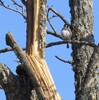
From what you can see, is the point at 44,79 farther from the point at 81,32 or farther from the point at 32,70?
the point at 81,32

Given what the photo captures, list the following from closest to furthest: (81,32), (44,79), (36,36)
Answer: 1. (44,79)
2. (36,36)
3. (81,32)

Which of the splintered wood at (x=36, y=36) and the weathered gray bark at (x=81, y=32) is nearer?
the splintered wood at (x=36, y=36)

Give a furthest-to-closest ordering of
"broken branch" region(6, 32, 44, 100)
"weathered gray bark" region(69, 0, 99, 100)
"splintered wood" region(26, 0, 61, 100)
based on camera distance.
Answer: "weathered gray bark" region(69, 0, 99, 100)
"splintered wood" region(26, 0, 61, 100)
"broken branch" region(6, 32, 44, 100)

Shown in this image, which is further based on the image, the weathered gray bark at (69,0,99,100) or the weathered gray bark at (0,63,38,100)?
the weathered gray bark at (69,0,99,100)

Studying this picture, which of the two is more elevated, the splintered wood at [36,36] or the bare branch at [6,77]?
the splintered wood at [36,36]

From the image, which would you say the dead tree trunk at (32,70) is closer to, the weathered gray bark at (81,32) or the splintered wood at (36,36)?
the splintered wood at (36,36)

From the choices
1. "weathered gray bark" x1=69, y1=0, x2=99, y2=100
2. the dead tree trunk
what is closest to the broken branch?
the dead tree trunk

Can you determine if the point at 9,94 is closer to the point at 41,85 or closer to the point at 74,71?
the point at 41,85

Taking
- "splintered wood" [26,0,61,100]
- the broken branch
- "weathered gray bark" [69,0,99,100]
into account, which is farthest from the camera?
"weathered gray bark" [69,0,99,100]

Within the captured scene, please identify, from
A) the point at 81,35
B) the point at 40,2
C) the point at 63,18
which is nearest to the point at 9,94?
the point at 40,2

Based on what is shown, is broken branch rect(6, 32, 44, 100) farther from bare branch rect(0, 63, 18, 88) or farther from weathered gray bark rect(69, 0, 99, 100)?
weathered gray bark rect(69, 0, 99, 100)

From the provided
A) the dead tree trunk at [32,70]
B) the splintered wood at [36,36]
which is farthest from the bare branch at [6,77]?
the splintered wood at [36,36]

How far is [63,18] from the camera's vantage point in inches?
215

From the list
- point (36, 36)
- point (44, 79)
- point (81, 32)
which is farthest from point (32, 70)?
point (81, 32)
